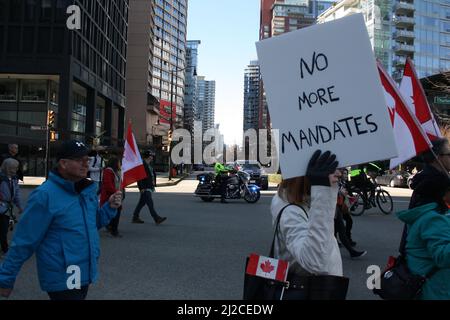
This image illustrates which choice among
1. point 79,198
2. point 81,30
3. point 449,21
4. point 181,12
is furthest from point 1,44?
point 181,12

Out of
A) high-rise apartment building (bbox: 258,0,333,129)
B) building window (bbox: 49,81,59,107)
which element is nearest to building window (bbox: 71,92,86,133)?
building window (bbox: 49,81,59,107)

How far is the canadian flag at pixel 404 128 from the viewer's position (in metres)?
3.31

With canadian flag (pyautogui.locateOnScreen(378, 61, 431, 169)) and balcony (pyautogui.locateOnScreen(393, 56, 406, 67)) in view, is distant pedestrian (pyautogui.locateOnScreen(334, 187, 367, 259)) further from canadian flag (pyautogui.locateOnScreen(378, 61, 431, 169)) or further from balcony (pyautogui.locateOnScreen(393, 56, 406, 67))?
balcony (pyautogui.locateOnScreen(393, 56, 406, 67))

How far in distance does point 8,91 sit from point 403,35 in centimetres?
7434

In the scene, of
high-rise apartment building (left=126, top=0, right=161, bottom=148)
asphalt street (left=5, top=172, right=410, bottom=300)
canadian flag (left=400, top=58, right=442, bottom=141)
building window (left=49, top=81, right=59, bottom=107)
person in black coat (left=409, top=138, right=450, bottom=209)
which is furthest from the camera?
high-rise apartment building (left=126, top=0, right=161, bottom=148)

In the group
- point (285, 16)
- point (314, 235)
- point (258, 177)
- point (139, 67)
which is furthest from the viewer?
point (285, 16)

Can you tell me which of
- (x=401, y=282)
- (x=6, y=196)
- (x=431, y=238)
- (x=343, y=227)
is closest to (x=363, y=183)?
(x=343, y=227)

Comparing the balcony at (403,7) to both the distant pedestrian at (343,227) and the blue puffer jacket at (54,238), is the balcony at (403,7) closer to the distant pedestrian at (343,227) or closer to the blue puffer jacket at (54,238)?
the distant pedestrian at (343,227)

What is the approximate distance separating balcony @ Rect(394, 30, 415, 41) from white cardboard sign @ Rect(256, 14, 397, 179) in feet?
329

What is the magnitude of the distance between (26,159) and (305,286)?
43436mm

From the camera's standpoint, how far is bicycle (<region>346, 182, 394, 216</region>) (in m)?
15.1

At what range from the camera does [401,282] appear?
117 inches

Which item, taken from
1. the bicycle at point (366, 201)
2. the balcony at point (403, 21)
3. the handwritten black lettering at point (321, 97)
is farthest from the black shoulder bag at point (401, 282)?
the balcony at point (403, 21)

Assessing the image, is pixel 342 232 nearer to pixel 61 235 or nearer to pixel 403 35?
pixel 61 235
